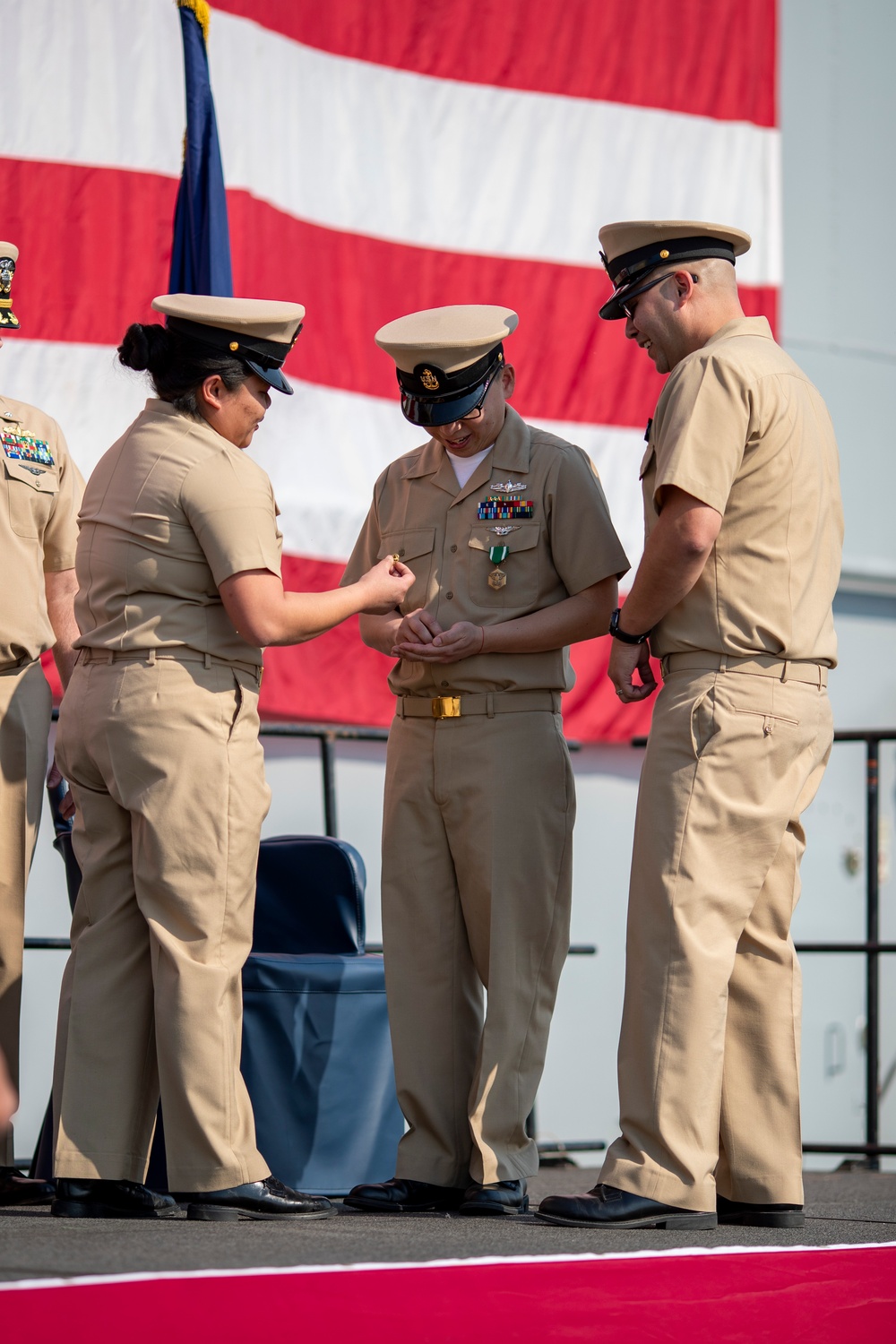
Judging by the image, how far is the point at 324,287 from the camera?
4.50 metres

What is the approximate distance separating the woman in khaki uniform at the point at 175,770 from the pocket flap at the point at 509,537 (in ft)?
1.13

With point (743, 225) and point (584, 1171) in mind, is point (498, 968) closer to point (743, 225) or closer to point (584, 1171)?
point (584, 1171)

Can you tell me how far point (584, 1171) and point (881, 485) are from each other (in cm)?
335

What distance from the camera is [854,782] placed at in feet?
19.6

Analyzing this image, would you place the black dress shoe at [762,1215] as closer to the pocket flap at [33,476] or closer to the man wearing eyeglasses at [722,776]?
the man wearing eyeglasses at [722,776]

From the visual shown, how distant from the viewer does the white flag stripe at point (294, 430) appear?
159 inches

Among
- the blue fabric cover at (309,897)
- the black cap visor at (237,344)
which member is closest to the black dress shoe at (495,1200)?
the blue fabric cover at (309,897)

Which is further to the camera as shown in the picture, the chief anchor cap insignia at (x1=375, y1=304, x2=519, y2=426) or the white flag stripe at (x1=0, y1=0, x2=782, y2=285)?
the white flag stripe at (x1=0, y1=0, x2=782, y2=285)

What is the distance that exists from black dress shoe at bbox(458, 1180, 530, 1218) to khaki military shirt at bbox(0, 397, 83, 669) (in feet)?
3.96

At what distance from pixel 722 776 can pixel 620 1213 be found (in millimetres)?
637

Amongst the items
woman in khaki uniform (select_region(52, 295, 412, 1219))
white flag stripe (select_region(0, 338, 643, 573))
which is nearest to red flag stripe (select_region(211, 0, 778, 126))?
white flag stripe (select_region(0, 338, 643, 573))

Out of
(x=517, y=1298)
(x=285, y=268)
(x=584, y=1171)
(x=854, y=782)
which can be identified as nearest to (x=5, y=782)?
(x=517, y=1298)

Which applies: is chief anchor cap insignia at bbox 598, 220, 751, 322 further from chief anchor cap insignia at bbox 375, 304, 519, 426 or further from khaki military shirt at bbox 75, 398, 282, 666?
khaki military shirt at bbox 75, 398, 282, 666

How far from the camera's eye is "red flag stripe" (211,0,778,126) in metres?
4.70
